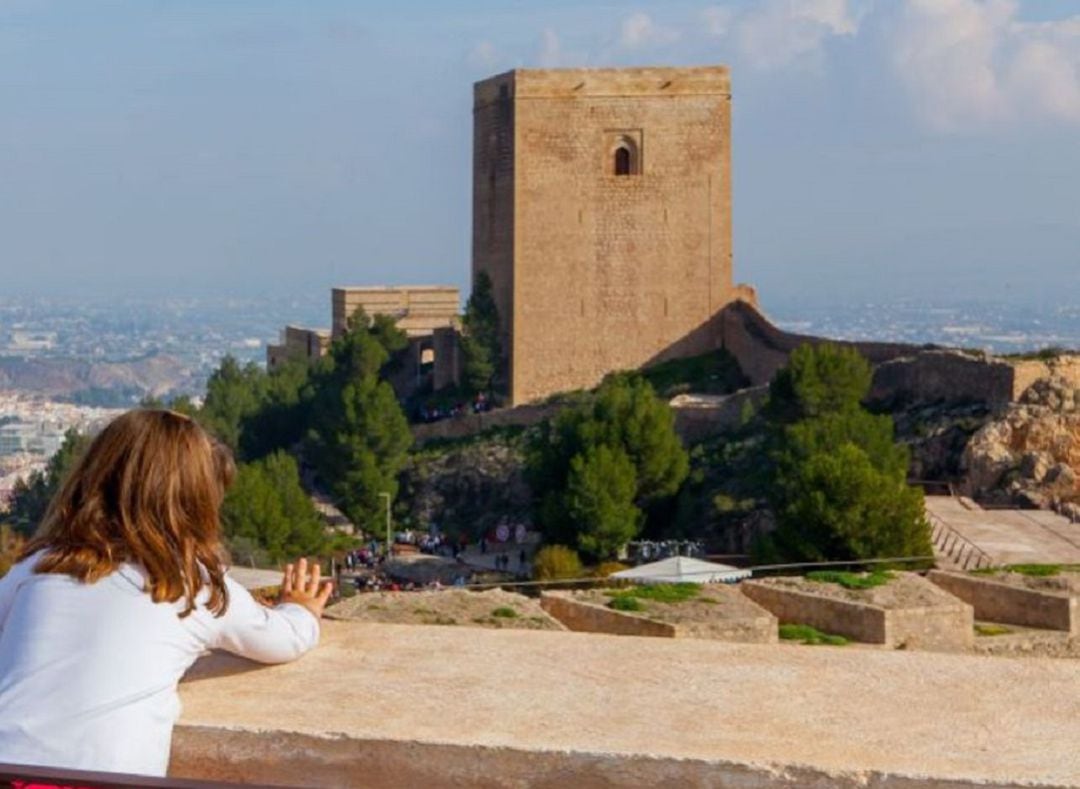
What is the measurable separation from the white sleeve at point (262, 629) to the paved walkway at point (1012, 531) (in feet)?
38.1

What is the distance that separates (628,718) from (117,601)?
868 millimetres

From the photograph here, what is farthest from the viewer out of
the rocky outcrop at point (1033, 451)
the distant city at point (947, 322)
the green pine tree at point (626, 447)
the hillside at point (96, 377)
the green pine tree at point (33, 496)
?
the hillside at point (96, 377)

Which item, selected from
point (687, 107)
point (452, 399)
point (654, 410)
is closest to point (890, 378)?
point (654, 410)

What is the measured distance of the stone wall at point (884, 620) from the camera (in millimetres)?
8664

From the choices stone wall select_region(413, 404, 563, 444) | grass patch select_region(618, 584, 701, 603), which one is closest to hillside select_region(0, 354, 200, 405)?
stone wall select_region(413, 404, 563, 444)

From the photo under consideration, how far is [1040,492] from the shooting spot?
21.2 metres

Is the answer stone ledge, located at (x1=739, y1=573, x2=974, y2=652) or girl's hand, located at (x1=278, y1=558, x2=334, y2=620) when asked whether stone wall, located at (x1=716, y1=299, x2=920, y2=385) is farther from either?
girl's hand, located at (x1=278, y1=558, x2=334, y2=620)

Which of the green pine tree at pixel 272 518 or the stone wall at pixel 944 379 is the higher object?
the stone wall at pixel 944 379

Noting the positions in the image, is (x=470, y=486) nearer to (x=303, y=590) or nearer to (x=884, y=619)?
(x=884, y=619)

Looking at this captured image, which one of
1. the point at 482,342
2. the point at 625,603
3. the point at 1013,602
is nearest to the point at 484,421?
the point at 482,342

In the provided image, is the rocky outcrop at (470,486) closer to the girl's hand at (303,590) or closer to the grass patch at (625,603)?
the grass patch at (625,603)

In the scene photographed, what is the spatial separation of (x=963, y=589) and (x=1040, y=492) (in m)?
11.9

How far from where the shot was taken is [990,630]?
30.3 ft

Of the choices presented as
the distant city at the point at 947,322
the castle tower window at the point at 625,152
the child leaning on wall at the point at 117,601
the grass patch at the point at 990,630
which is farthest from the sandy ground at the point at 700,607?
the distant city at the point at 947,322
